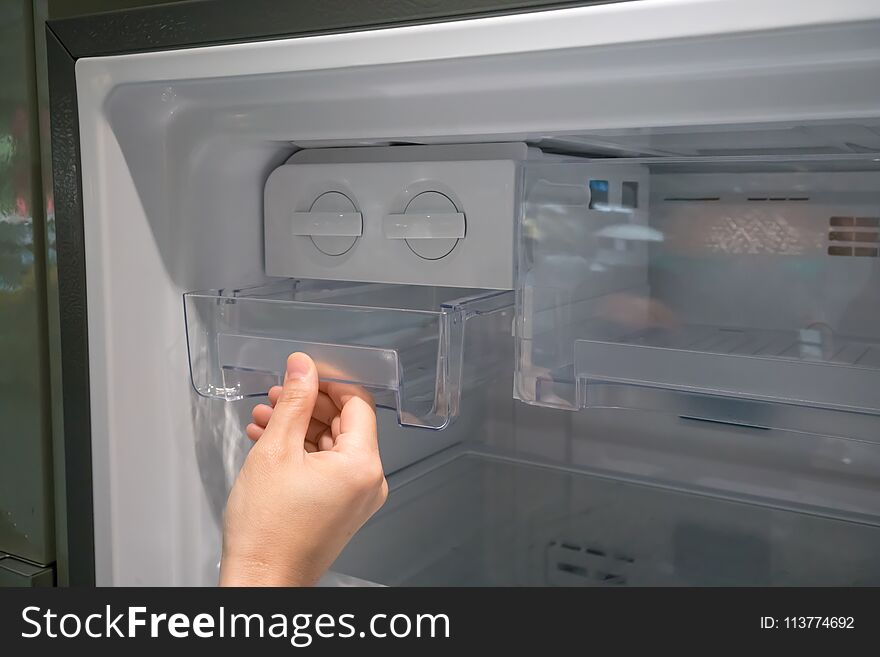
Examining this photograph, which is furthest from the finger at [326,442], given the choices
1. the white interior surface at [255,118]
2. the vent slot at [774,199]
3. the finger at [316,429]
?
the vent slot at [774,199]

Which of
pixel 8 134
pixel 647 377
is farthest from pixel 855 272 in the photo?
pixel 8 134

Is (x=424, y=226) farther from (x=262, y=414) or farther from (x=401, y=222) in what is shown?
(x=262, y=414)

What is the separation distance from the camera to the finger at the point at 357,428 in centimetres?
70

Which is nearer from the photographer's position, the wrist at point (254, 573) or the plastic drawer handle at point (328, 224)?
the wrist at point (254, 573)

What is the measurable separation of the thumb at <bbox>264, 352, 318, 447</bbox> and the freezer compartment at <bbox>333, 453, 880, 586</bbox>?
36 centimetres

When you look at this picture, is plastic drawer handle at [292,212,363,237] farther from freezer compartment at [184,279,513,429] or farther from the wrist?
the wrist

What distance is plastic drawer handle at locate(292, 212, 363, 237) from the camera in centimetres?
83

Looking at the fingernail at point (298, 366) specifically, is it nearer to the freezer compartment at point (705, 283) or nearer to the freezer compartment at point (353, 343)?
the freezer compartment at point (353, 343)

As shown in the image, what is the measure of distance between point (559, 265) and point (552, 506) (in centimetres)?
53

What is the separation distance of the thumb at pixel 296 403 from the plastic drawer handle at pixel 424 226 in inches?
6.2

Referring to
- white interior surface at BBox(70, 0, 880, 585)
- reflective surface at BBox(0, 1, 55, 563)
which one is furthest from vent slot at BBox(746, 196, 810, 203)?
reflective surface at BBox(0, 1, 55, 563)

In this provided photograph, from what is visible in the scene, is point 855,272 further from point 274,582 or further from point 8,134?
point 8,134

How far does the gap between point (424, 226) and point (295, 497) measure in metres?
0.28

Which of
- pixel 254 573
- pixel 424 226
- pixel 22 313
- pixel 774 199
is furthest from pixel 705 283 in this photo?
pixel 22 313
